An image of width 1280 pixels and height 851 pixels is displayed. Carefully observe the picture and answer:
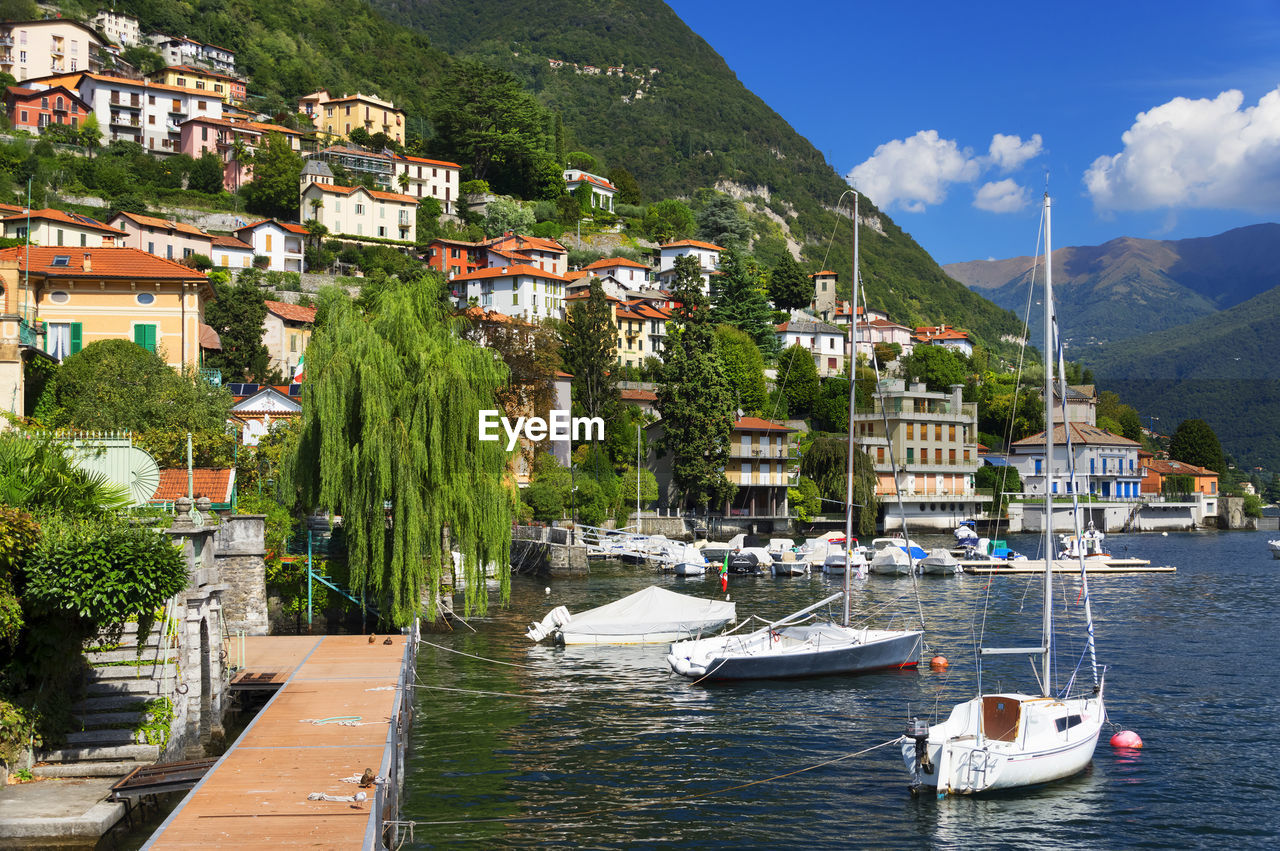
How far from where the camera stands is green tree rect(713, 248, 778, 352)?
353 feet

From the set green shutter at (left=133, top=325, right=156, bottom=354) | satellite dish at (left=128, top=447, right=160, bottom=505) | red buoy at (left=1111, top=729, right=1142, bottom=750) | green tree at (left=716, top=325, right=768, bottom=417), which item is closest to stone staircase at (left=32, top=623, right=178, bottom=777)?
satellite dish at (left=128, top=447, right=160, bottom=505)

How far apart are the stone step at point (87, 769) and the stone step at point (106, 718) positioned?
839 mm

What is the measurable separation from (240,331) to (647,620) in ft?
169

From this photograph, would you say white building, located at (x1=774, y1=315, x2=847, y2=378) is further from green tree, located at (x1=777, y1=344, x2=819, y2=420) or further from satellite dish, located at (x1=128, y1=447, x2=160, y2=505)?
satellite dish, located at (x1=128, y1=447, x2=160, y2=505)

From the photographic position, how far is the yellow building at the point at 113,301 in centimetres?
4625

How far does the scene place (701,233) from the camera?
487 feet

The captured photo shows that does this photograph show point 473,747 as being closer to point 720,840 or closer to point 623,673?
point 720,840

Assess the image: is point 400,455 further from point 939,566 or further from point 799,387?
point 799,387

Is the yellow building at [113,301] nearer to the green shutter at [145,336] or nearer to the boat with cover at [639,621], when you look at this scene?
the green shutter at [145,336]

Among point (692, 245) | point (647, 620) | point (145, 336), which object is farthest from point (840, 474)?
point (145, 336)

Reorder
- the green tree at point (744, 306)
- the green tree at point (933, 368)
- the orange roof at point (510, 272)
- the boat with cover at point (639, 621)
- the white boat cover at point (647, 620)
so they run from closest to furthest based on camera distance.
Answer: the boat with cover at point (639, 621)
the white boat cover at point (647, 620)
the orange roof at point (510, 272)
the green tree at point (744, 306)
the green tree at point (933, 368)

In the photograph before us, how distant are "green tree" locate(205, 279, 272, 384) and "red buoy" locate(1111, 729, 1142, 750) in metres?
63.2

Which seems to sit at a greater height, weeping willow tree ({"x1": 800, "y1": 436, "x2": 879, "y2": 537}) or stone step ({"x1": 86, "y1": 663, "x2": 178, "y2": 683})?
weeping willow tree ({"x1": 800, "y1": 436, "x2": 879, "y2": 537})

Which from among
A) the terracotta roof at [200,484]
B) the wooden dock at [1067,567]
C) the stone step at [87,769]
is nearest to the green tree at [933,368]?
the wooden dock at [1067,567]
